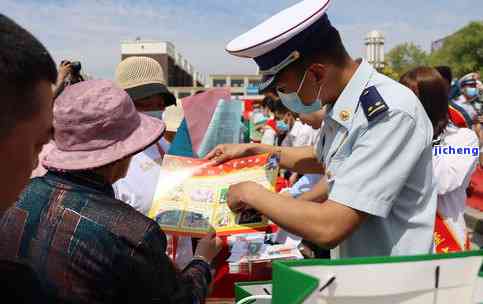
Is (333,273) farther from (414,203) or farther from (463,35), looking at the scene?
(463,35)

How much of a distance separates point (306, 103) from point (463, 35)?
184 feet

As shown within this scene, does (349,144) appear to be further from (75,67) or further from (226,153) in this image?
(75,67)

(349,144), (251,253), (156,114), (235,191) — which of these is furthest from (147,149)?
(349,144)

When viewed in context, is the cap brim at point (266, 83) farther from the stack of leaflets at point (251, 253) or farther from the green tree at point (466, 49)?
the green tree at point (466, 49)

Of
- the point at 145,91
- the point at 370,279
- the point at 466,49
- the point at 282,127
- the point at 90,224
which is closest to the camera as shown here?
the point at 370,279

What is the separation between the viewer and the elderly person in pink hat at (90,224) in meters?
1.36

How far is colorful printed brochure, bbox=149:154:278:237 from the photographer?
176 cm

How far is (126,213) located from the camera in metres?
1.42

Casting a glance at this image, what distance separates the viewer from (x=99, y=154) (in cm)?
151

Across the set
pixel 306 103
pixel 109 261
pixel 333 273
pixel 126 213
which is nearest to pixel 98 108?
pixel 126 213

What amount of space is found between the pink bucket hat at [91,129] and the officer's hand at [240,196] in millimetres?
335

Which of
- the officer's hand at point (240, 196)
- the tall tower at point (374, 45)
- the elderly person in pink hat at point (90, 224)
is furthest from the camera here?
the tall tower at point (374, 45)

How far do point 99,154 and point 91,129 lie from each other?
0.08 m

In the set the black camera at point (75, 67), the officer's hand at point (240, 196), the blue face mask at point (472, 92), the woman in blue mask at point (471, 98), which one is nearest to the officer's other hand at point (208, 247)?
the officer's hand at point (240, 196)
